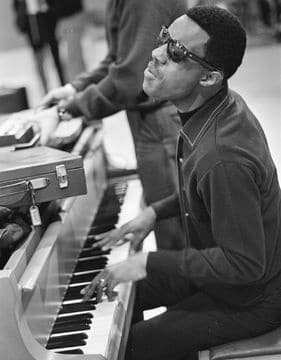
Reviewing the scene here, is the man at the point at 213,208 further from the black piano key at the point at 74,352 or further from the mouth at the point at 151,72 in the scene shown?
the black piano key at the point at 74,352

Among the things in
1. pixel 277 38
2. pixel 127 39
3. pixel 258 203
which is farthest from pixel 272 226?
pixel 277 38

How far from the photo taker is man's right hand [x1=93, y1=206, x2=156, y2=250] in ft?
7.88

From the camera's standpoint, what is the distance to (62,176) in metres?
1.91

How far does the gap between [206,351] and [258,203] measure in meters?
0.48

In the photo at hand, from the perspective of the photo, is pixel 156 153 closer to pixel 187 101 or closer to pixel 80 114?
pixel 80 114

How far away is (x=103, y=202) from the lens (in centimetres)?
294

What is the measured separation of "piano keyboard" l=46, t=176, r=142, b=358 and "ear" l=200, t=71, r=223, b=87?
0.66 m

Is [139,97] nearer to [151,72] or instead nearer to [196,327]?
[151,72]

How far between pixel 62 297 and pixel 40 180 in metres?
0.39

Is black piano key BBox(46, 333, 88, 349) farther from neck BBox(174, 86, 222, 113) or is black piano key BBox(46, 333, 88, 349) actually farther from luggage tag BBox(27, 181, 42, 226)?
neck BBox(174, 86, 222, 113)

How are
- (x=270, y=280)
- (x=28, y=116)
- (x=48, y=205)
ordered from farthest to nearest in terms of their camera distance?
(x=28, y=116), (x=48, y=205), (x=270, y=280)

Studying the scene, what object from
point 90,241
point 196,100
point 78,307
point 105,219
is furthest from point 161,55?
point 105,219

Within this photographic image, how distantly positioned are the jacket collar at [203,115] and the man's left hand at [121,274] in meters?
0.35

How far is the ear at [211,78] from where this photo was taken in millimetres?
1855
